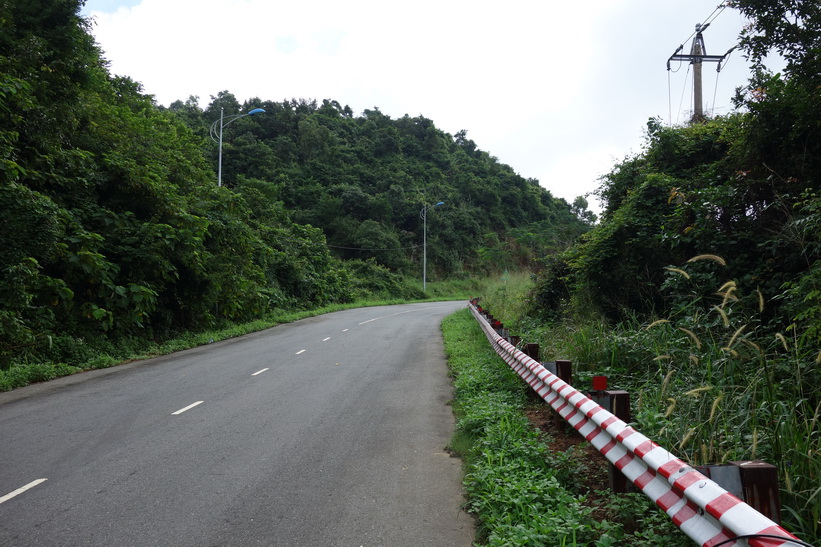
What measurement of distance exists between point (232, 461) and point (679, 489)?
4143mm

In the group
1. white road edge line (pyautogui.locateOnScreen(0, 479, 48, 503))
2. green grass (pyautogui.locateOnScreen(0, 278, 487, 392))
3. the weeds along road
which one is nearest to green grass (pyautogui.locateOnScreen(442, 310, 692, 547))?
the weeds along road

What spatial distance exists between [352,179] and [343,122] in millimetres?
14914

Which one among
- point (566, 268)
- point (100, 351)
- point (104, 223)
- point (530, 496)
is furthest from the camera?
point (566, 268)

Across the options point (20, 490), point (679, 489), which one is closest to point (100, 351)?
point (20, 490)

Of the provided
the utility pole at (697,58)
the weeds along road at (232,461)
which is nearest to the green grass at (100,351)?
the weeds along road at (232,461)

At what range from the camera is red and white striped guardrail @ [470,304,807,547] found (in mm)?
2172

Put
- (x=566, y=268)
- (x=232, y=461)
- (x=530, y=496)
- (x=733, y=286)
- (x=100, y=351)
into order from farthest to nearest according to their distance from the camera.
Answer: (x=566, y=268) < (x=100, y=351) < (x=232, y=461) < (x=733, y=286) < (x=530, y=496)

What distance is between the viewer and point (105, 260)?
13.7 metres

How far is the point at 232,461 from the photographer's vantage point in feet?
17.3

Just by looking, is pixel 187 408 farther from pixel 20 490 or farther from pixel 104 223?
pixel 104 223

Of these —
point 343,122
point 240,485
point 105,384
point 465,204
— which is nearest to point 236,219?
point 105,384

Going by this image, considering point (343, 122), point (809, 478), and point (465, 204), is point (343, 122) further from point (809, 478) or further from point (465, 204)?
point (809, 478)

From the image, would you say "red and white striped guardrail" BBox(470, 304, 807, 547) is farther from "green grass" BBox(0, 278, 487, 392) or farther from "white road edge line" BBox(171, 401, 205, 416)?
"green grass" BBox(0, 278, 487, 392)

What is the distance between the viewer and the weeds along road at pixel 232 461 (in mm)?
3812
